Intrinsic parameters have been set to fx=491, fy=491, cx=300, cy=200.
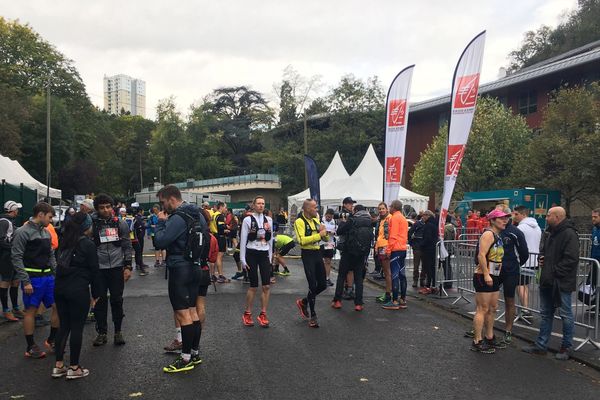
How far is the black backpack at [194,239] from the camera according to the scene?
5.21 metres

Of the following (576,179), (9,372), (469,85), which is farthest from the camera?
(576,179)

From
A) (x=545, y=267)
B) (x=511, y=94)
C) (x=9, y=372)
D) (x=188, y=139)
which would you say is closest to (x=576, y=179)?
(x=511, y=94)

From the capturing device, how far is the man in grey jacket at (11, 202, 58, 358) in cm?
577

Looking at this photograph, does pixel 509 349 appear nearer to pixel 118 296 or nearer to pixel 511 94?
pixel 118 296

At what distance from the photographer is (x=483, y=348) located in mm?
6270

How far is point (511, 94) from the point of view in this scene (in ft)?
128

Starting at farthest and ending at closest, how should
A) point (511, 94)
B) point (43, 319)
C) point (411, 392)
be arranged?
point (511, 94) < point (43, 319) < point (411, 392)

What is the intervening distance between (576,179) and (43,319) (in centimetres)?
2514

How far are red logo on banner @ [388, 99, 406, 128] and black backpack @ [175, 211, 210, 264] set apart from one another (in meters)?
10.6

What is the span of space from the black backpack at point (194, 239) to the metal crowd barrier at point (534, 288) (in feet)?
16.3

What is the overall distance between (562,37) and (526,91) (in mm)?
19892

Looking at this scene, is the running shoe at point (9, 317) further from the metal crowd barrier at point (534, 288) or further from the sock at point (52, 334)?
the metal crowd barrier at point (534, 288)

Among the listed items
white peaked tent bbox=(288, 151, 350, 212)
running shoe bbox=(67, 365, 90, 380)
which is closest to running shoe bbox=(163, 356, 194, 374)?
running shoe bbox=(67, 365, 90, 380)

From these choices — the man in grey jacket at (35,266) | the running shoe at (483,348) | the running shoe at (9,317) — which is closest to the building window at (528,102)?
the running shoe at (483,348)
